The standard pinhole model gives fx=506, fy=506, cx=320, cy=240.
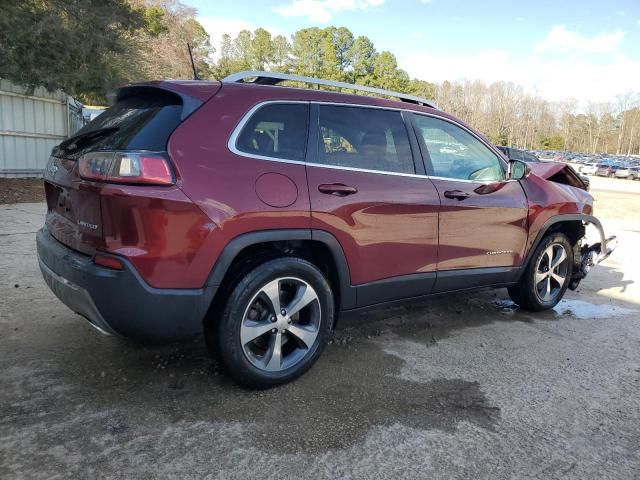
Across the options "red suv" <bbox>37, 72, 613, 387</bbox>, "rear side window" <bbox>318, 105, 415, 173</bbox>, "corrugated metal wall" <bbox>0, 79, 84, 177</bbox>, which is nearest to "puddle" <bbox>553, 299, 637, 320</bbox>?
"red suv" <bbox>37, 72, 613, 387</bbox>

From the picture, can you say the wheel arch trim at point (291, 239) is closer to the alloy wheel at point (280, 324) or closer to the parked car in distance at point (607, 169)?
the alloy wheel at point (280, 324)

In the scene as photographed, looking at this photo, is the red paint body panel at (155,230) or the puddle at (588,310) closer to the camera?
the red paint body panel at (155,230)

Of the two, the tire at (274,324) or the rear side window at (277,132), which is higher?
the rear side window at (277,132)

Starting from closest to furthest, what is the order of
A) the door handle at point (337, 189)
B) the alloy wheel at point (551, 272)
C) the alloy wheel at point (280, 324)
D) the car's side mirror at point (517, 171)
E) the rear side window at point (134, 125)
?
the rear side window at point (134, 125), the alloy wheel at point (280, 324), the door handle at point (337, 189), the car's side mirror at point (517, 171), the alloy wheel at point (551, 272)

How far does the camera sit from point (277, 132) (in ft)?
10.3

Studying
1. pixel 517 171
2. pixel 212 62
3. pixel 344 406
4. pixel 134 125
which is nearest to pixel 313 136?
pixel 134 125

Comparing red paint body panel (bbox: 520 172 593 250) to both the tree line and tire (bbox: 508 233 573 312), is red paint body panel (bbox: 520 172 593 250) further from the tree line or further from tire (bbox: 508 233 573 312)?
the tree line

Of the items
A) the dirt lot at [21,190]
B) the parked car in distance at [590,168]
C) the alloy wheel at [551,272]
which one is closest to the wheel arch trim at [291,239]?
the alloy wheel at [551,272]

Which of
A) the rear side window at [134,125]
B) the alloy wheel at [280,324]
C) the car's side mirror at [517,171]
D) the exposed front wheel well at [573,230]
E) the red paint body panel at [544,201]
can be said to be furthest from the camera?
the exposed front wheel well at [573,230]

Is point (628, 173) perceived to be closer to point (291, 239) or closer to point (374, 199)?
point (374, 199)

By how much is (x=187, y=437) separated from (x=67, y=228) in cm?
138

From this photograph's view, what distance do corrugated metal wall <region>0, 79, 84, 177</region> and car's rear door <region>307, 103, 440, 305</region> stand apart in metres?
12.0

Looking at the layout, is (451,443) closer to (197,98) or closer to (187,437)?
(187,437)

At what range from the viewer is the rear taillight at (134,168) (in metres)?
2.60
